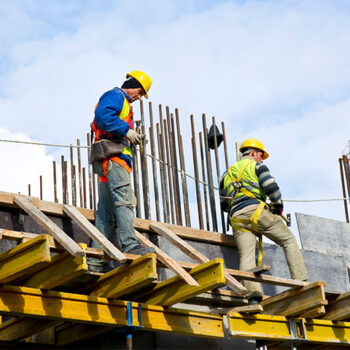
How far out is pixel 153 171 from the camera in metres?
10.2

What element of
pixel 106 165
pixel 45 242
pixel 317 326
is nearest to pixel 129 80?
pixel 106 165

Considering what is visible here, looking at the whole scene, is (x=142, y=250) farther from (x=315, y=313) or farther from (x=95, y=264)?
(x=315, y=313)

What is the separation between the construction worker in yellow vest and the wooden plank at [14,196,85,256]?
2.72 metres

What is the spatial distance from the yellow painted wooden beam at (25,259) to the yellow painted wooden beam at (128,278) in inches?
34.9

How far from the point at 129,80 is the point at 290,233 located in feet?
9.23

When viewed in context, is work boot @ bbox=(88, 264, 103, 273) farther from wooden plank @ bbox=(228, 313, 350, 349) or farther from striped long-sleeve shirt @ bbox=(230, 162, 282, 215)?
striped long-sleeve shirt @ bbox=(230, 162, 282, 215)

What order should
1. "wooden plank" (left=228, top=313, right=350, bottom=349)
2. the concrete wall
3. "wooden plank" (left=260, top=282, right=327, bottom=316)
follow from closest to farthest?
"wooden plank" (left=228, top=313, right=350, bottom=349)
"wooden plank" (left=260, top=282, right=327, bottom=316)
the concrete wall

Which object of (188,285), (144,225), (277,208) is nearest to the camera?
(188,285)

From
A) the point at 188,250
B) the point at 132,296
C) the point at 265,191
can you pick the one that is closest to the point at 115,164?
the point at 188,250

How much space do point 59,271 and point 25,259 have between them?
37 cm

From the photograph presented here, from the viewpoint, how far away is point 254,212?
9039mm

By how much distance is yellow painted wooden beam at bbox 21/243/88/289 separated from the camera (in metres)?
6.45

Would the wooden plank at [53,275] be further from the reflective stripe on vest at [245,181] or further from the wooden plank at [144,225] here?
the reflective stripe on vest at [245,181]

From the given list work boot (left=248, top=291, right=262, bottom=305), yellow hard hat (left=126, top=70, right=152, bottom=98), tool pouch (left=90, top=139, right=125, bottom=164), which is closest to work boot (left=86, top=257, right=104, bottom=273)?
tool pouch (left=90, top=139, right=125, bottom=164)
